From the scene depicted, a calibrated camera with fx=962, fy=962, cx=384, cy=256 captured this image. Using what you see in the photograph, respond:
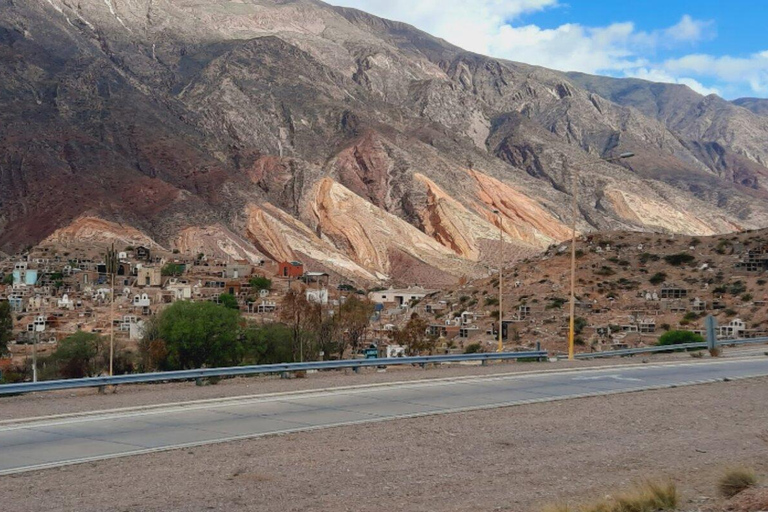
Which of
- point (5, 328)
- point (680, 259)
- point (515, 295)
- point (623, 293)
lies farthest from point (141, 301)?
point (680, 259)

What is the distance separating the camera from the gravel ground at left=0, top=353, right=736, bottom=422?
717 inches

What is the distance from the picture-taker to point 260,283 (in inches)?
3086

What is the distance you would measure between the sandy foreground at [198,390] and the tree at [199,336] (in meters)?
22.0

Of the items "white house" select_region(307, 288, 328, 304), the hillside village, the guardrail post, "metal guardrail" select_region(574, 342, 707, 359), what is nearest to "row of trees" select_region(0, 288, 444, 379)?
the hillside village

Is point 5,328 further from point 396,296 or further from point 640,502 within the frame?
point 640,502

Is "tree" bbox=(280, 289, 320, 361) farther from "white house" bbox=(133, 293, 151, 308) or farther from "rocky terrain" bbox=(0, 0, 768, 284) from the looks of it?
"rocky terrain" bbox=(0, 0, 768, 284)

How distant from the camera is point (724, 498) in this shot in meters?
10.3

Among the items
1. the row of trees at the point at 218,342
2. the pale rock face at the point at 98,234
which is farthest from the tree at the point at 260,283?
the row of trees at the point at 218,342

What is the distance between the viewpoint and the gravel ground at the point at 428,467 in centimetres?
1073

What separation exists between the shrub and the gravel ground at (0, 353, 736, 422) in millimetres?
32144

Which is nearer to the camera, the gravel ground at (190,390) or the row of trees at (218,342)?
the gravel ground at (190,390)

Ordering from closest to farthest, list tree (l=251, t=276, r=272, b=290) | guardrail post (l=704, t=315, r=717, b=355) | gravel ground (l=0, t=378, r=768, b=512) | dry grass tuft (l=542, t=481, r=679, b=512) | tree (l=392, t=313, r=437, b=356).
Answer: dry grass tuft (l=542, t=481, r=679, b=512), gravel ground (l=0, t=378, r=768, b=512), guardrail post (l=704, t=315, r=717, b=355), tree (l=392, t=313, r=437, b=356), tree (l=251, t=276, r=272, b=290)

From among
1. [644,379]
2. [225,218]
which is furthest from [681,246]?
[225,218]

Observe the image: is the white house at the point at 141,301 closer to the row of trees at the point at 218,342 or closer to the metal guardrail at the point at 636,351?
the row of trees at the point at 218,342
